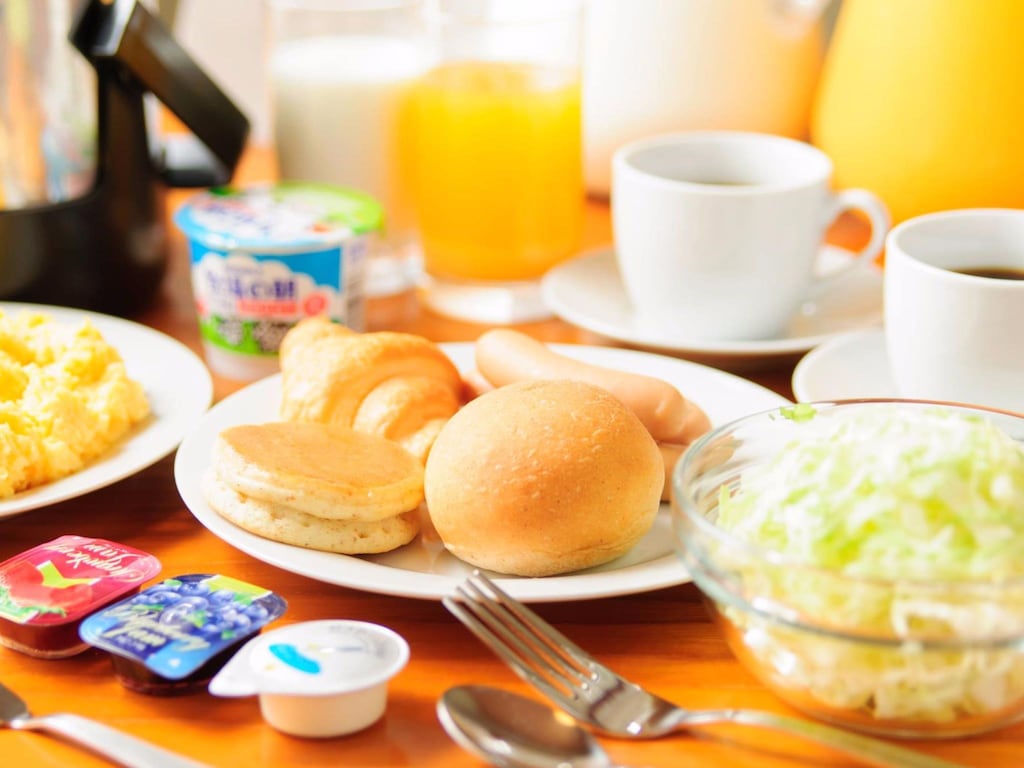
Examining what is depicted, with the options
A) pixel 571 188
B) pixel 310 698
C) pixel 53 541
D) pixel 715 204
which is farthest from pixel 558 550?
pixel 571 188

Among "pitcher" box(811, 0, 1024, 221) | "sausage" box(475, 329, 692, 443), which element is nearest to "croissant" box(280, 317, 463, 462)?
"sausage" box(475, 329, 692, 443)

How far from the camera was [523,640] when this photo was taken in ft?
2.45

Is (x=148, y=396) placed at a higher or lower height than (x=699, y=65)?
lower

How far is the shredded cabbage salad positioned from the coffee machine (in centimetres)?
84

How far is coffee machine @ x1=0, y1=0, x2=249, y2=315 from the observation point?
1.25 metres

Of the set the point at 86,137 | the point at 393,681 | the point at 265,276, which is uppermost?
the point at 86,137

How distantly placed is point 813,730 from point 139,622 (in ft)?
1.28

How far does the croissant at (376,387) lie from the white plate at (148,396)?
92mm

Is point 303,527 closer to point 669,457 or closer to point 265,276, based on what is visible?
point 669,457

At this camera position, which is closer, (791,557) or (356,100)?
(791,557)

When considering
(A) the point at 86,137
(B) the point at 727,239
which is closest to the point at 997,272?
(B) the point at 727,239

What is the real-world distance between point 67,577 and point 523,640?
0.98 feet

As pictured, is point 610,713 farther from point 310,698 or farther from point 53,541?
point 53,541

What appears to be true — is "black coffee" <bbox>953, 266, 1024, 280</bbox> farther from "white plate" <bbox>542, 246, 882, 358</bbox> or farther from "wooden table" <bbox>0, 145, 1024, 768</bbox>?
"wooden table" <bbox>0, 145, 1024, 768</bbox>
